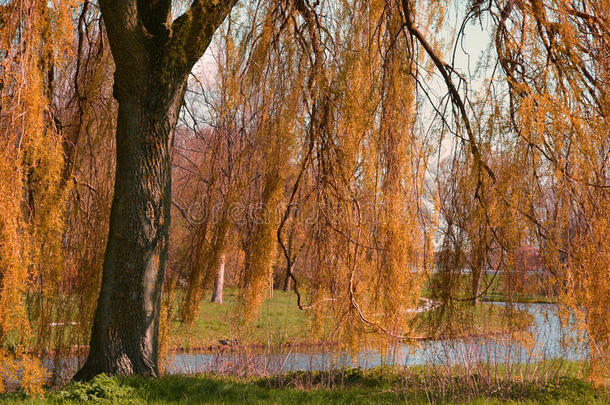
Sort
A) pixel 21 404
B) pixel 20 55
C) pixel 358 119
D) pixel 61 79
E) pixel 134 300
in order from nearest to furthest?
pixel 21 404 → pixel 20 55 → pixel 134 300 → pixel 358 119 → pixel 61 79

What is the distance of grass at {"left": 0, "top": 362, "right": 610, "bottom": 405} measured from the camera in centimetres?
392

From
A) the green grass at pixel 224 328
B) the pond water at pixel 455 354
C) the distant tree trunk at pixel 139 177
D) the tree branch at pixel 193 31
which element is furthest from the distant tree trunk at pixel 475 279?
the tree branch at pixel 193 31

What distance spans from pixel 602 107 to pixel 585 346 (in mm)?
1633

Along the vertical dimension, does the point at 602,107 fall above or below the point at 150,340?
above

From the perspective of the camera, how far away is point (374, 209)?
500 cm

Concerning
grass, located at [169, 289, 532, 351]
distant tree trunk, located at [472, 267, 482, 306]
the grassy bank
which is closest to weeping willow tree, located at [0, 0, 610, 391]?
distant tree trunk, located at [472, 267, 482, 306]

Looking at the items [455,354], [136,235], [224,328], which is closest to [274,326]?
[224,328]

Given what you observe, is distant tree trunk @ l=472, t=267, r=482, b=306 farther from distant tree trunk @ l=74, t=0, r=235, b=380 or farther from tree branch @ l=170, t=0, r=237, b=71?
tree branch @ l=170, t=0, r=237, b=71

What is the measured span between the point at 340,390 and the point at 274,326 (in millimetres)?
4316

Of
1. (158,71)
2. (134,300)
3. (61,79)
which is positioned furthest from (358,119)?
(61,79)

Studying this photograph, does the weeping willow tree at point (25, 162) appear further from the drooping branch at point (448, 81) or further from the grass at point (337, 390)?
the drooping branch at point (448, 81)

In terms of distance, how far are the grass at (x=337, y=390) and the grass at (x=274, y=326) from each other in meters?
0.41

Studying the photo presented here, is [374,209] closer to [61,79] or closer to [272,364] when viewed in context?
[272,364]

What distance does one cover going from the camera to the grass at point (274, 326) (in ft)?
15.4
